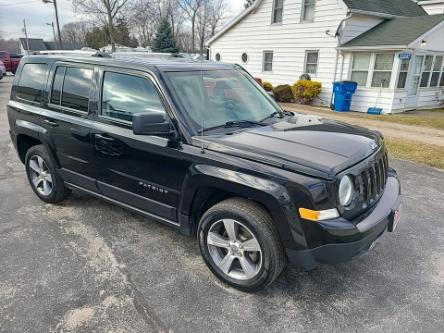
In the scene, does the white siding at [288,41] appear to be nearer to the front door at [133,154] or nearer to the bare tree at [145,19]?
the front door at [133,154]

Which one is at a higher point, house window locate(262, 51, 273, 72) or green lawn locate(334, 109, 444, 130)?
house window locate(262, 51, 273, 72)

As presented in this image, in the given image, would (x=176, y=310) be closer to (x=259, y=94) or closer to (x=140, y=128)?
(x=140, y=128)

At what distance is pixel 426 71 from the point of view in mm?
14719

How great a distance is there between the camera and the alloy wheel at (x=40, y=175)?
4461 millimetres

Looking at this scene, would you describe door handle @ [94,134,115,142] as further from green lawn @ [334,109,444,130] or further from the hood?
green lawn @ [334,109,444,130]

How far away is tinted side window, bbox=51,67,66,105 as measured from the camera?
402 cm

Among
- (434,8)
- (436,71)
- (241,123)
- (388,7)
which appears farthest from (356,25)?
(241,123)

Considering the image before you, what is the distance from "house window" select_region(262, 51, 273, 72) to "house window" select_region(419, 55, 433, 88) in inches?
269

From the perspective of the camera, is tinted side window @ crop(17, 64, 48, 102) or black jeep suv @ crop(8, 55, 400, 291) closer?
black jeep suv @ crop(8, 55, 400, 291)

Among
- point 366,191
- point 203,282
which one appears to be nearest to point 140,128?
point 203,282

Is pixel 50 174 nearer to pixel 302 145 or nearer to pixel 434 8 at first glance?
pixel 302 145

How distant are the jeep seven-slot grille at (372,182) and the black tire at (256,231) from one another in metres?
0.74

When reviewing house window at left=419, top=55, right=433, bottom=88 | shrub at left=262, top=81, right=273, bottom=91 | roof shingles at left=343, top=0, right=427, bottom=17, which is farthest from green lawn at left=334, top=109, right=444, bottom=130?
shrub at left=262, top=81, right=273, bottom=91

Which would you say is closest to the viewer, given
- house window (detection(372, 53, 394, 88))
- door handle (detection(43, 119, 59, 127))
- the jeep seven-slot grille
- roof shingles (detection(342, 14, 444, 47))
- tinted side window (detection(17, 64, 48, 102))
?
the jeep seven-slot grille
